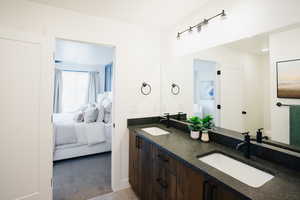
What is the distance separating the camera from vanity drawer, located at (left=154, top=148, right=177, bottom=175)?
47.6 inches

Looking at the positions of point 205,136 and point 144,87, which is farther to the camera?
point 144,87

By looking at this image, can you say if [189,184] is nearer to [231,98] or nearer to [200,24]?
[231,98]

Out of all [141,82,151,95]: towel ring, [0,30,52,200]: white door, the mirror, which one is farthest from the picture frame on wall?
[0,30,52,200]: white door

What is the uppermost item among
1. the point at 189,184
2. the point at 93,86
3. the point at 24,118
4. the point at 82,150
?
the point at 93,86

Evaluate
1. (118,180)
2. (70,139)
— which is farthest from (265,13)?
(70,139)

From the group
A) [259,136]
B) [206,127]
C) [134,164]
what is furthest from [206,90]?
[134,164]

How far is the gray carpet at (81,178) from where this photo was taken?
6.67 feet

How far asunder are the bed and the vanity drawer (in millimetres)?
2164

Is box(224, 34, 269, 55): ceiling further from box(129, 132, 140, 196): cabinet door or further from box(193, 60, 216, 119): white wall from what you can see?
box(129, 132, 140, 196): cabinet door

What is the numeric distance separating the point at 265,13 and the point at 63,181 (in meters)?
3.30

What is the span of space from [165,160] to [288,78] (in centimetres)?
112

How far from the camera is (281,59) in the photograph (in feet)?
3.49

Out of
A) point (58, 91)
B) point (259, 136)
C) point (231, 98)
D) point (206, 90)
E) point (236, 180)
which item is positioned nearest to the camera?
point (236, 180)

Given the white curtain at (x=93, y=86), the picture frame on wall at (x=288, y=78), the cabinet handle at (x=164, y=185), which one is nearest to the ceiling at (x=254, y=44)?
the picture frame on wall at (x=288, y=78)
